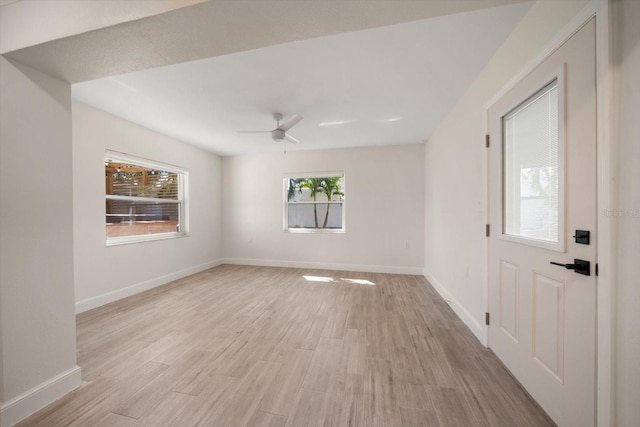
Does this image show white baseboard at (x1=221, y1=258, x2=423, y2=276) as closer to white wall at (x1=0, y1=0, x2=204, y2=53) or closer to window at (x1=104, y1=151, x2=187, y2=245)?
window at (x1=104, y1=151, x2=187, y2=245)

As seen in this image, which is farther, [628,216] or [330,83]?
[330,83]

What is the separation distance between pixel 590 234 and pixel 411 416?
136 centimetres

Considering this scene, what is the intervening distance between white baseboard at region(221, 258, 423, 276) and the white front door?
269cm

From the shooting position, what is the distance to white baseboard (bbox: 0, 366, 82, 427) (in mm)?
1310

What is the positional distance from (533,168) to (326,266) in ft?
13.1

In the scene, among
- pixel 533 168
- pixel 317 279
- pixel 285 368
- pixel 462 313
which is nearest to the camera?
pixel 533 168

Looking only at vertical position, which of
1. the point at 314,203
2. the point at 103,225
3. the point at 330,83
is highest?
the point at 330,83

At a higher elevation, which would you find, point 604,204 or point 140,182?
point 140,182

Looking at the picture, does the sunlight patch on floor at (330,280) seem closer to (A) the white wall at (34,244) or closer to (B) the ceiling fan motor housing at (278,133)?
(B) the ceiling fan motor housing at (278,133)

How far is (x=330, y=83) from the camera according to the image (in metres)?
2.37

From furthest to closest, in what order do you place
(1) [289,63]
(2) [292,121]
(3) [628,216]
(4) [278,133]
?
(4) [278,133], (2) [292,121], (1) [289,63], (3) [628,216]

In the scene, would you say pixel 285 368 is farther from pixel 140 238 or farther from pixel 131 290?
pixel 140 238

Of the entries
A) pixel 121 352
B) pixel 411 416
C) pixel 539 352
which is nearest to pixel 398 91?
pixel 539 352

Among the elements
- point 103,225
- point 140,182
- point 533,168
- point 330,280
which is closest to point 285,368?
point 533,168
